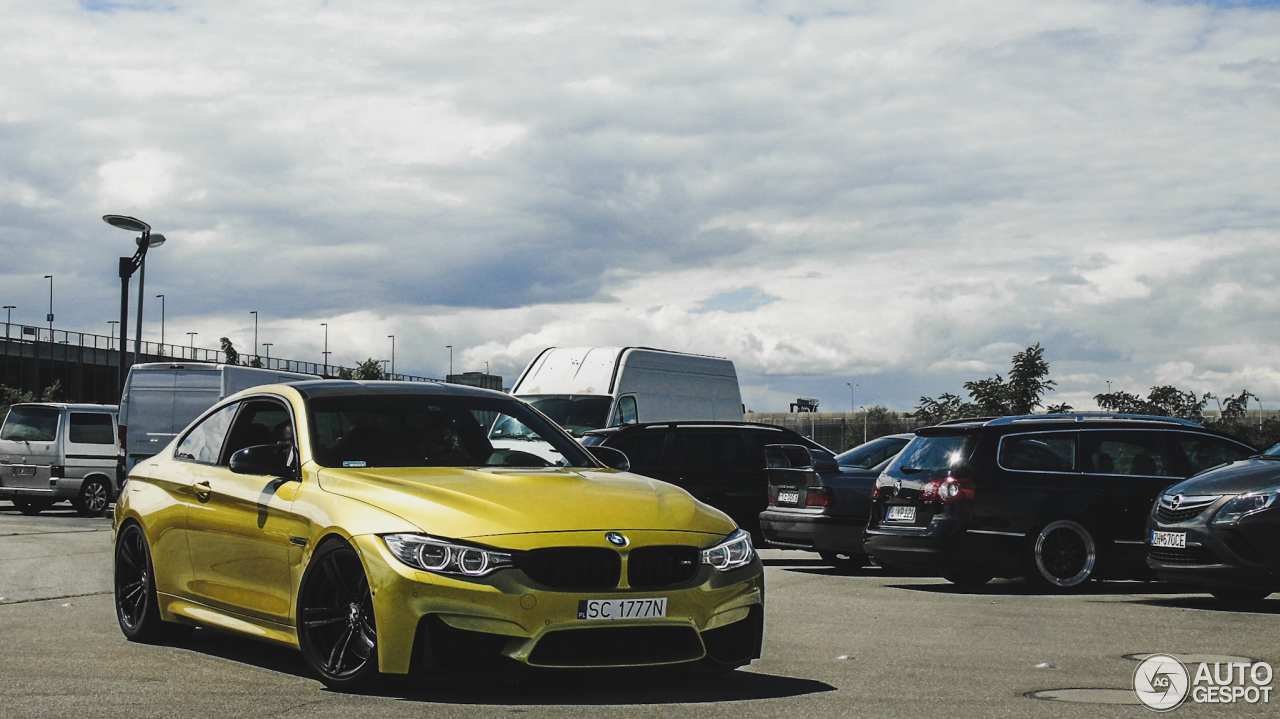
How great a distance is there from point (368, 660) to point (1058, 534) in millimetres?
7894

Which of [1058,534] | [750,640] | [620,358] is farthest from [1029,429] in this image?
[620,358]

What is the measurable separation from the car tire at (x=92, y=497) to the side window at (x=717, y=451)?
12.8 meters

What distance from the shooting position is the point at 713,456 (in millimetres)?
17453

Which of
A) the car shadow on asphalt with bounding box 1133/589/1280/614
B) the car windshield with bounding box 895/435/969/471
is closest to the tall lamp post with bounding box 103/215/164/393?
the car windshield with bounding box 895/435/969/471

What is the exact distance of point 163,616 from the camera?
820 centimetres

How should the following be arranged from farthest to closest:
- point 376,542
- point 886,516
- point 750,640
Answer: point 886,516, point 750,640, point 376,542

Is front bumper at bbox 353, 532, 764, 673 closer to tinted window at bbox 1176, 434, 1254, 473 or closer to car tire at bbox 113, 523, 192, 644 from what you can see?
car tire at bbox 113, 523, 192, 644

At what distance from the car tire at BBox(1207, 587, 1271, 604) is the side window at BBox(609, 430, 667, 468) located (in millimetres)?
7368

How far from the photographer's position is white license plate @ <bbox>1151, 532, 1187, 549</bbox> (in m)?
10.9

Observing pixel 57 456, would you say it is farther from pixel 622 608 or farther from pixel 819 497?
pixel 622 608

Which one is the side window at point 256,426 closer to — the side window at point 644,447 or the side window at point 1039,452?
the side window at point 1039,452

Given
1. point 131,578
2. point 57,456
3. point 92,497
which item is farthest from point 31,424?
point 131,578

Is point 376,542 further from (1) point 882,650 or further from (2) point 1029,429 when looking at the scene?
(2) point 1029,429

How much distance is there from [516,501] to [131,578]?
3.44 metres
